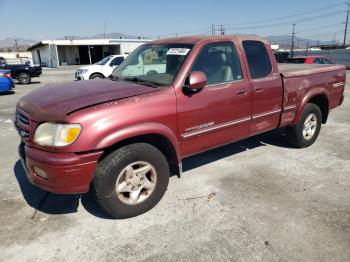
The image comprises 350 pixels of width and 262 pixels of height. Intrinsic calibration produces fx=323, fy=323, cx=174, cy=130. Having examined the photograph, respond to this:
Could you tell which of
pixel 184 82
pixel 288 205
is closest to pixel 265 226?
pixel 288 205

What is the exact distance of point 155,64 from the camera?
4.21 metres

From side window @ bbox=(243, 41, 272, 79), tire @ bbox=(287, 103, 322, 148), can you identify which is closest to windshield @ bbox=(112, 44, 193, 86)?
side window @ bbox=(243, 41, 272, 79)

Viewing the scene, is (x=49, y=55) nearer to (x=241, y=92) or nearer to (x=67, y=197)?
(x=67, y=197)

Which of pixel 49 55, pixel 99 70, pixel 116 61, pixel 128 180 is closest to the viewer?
pixel 128 180

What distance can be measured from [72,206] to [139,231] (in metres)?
0.98

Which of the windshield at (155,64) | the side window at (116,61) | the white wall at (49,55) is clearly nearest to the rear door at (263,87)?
the windshield at (155,64)

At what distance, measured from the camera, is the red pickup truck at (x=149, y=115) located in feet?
9.82

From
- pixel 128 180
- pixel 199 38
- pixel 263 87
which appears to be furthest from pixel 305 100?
pixel 128 180

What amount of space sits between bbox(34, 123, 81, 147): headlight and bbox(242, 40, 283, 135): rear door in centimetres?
249

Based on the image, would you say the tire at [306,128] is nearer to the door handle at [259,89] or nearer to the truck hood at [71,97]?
the door handle at [259,89]

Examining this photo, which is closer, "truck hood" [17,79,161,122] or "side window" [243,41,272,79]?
"truck hood" [17,79,161,122]

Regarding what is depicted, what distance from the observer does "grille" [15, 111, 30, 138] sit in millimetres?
3283

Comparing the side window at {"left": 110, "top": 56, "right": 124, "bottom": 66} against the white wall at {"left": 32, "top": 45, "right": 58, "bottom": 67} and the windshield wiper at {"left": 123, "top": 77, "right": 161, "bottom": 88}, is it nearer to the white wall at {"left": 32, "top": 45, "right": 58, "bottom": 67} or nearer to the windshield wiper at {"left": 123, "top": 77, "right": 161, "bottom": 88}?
the windshield wiper at {"left": 123, "top": 77, "right": 161, "bottom": 88}

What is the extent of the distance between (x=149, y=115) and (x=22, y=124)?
1.36m
